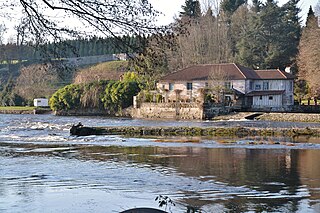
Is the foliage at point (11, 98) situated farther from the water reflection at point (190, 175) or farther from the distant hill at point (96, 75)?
the water reflection at point (190, 175)

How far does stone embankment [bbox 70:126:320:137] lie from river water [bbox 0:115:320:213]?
142 inches

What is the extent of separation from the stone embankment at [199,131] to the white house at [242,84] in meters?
27.2

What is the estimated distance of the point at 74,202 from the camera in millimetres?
13289

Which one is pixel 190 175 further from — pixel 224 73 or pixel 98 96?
pixel 98 96

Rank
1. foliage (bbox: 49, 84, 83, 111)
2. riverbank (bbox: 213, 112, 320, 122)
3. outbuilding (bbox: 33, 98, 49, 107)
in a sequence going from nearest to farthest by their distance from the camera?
riverbank (bbox: 213, 112, 320, 122) → foliage (bbox: 49, 84, 83, 111) → outbuilding (bbox: 33, 98, 49, 107)

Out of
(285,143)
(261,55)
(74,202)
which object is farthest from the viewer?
(261,55)

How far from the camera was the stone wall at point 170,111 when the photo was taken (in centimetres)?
5790

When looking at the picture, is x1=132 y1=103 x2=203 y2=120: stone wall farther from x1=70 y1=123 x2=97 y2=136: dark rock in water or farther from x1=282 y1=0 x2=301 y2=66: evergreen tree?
x1=70 y1=123 x2=97 y2=136: dark rock in water

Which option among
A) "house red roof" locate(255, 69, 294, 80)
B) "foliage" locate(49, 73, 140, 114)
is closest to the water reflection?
"house red roof" locate(255, 69, 294, 80)

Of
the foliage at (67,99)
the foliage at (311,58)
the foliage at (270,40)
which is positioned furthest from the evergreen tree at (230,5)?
the foliage at (67,99)

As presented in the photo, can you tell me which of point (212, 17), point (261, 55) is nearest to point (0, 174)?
point (261, 55)

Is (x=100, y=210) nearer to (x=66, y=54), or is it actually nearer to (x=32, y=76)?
(x=66, y=54)

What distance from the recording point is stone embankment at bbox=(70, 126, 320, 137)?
33969 millimetres

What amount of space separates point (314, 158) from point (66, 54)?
15762 mm
